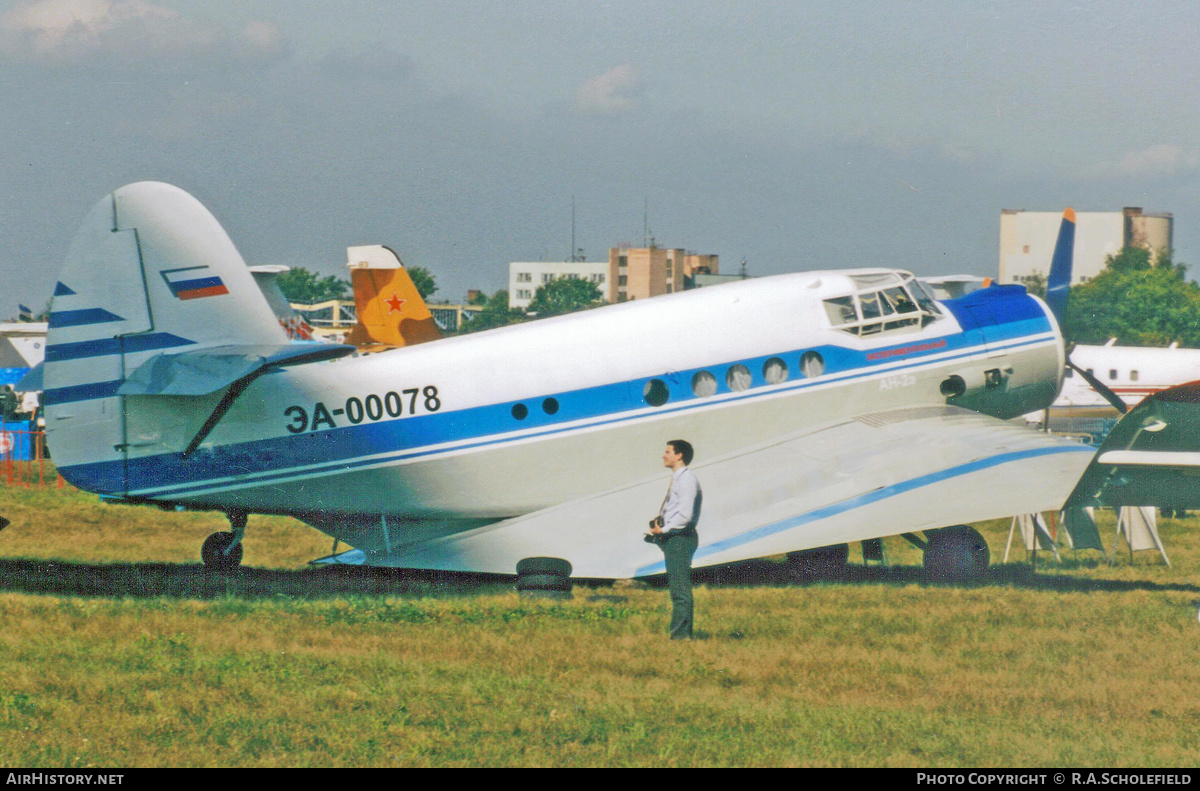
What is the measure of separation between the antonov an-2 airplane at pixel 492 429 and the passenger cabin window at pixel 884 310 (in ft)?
1.05

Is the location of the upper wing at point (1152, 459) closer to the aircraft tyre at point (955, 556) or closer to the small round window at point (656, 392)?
the aircraft tyre at point (955, 556)

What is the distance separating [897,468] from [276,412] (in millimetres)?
6997

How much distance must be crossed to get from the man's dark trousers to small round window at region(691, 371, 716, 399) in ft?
13.7

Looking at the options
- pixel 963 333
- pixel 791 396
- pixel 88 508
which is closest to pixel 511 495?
pixel 791 396

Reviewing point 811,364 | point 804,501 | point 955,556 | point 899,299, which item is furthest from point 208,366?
point 955,556

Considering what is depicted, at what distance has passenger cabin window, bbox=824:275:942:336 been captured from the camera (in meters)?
15.6

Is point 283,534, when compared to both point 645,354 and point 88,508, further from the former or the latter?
point 645,354

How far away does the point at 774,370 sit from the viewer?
15.2 meters

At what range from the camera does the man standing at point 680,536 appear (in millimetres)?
10656

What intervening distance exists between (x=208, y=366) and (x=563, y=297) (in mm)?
112295

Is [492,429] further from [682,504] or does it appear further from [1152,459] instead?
[1152,459]

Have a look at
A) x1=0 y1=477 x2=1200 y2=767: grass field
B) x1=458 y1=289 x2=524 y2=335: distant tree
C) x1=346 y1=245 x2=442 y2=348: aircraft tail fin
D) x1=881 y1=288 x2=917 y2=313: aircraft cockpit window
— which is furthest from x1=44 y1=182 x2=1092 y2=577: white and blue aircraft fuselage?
x1=458 y1=289 x2=524 y2=335: distant tree

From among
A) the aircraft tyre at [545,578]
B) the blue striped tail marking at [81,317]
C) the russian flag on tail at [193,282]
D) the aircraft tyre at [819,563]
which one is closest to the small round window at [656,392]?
the aircraft tyre at [545,578]

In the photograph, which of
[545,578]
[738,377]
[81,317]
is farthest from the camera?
[738,377]
